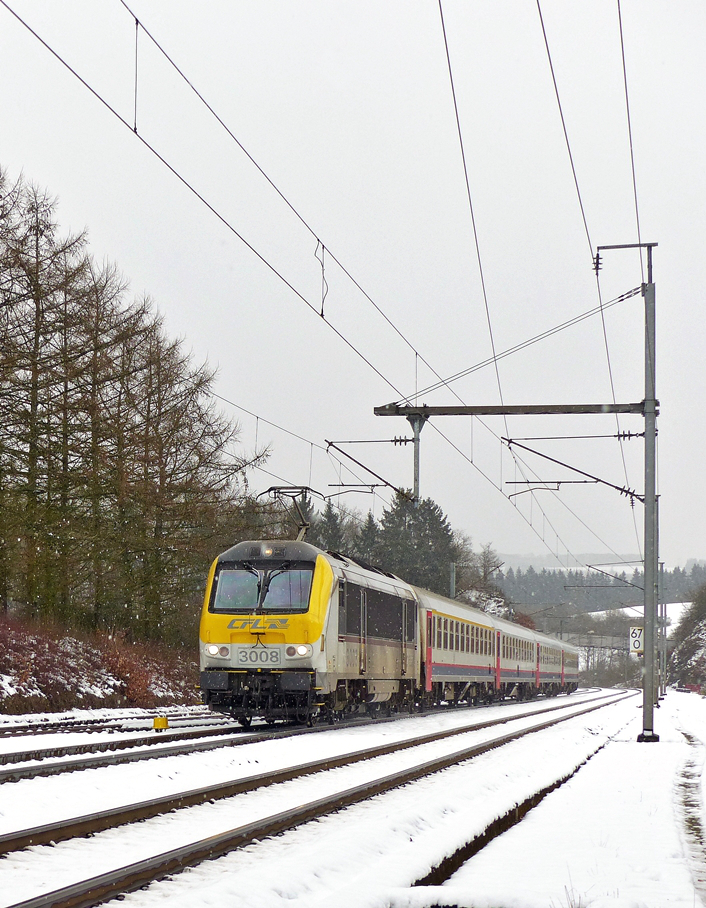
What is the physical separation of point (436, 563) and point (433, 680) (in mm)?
59981

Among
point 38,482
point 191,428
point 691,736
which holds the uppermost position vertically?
point 191,428

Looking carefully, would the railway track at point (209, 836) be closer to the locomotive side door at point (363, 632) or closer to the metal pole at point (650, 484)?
the locomotive side door at point (363, 632)

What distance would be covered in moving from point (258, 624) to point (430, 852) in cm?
1155

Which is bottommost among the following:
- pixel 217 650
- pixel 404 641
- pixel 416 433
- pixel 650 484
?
pixel 217 650

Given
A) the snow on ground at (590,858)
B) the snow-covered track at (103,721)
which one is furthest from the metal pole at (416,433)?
the snow on ground at (590,858)

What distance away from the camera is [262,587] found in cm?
1912

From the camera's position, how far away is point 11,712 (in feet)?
70.1

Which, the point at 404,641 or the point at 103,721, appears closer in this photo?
the point at 103,721

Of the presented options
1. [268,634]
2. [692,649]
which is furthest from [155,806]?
[692,649]

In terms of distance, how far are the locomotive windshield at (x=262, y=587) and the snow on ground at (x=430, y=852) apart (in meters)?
6.63

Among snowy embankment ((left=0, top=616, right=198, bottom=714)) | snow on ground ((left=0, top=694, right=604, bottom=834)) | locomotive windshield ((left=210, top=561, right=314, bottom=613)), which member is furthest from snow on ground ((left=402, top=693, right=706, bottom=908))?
snowy embankment ((left=0, top=616, right=198, bottom=714))

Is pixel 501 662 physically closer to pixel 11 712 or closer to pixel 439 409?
pixel 439 409

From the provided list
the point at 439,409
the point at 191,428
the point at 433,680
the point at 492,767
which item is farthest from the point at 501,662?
the point at 492,767

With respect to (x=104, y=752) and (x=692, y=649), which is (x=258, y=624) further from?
(x=692, y=649)
